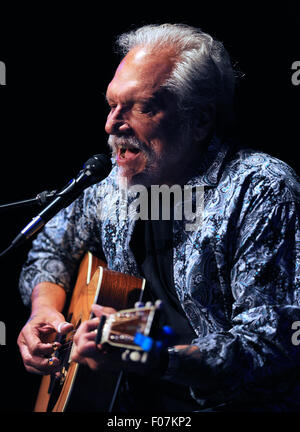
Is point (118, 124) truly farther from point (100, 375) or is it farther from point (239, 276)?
Answer: point (100, 375)

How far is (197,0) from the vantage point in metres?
2.36

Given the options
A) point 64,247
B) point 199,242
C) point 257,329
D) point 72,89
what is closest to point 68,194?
point 199,242

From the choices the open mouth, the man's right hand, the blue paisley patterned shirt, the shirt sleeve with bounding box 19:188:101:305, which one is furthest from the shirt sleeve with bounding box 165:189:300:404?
the shirt sleeve with bounding box 19:188:101:305

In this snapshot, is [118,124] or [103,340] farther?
[118,124]

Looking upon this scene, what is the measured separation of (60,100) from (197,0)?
0.96 meters

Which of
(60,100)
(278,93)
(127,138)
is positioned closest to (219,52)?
(278,93)

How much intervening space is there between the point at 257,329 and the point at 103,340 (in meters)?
0.58

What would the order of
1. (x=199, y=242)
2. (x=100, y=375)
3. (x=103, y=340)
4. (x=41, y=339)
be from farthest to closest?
(x=41, y=339) < (x=199, y=242) < (x=100, y=375) < (x=103, y=340)

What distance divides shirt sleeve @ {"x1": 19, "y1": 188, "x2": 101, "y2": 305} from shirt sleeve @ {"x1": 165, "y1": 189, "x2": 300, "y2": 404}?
998 mm

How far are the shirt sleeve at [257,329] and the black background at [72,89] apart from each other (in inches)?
31.6

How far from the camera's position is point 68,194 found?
160 cm

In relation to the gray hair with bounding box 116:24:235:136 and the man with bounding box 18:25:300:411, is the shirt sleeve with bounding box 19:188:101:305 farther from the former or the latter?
the gray hair with bounding box 116:24:235:136

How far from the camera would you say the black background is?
2.28 meters
